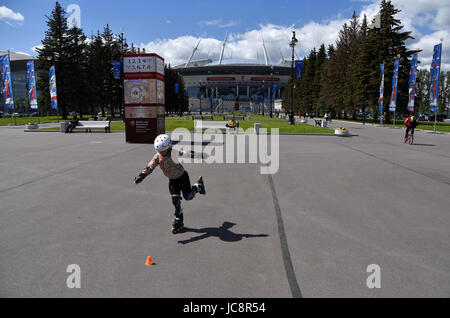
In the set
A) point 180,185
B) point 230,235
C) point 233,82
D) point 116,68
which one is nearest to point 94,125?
point 116,68

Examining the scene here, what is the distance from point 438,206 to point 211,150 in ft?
31.0

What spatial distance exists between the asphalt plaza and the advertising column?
8087mm

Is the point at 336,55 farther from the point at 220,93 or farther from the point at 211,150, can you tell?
the point at 220,93

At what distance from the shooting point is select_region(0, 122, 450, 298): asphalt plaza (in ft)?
10.7

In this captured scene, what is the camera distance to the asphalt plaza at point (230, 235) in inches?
128

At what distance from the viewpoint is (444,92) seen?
85.9m

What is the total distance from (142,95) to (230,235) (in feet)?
45.4

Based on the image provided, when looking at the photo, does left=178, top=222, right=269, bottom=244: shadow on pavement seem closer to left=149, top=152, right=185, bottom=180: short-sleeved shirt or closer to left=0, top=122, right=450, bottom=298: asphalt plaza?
left=0, top=122, right=450, bottom=298: asphalt plaza

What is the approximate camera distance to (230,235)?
464 cm

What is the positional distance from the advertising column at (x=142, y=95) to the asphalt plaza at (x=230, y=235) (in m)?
8.09

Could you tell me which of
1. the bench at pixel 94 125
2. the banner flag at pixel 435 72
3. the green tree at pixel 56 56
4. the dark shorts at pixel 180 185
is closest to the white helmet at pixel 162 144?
the dark shorts at pixel 180 185

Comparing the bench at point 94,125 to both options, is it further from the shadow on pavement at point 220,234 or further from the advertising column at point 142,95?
the shadow on pavement at point 220,234

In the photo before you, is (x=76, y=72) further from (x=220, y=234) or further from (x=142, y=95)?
(x=220, y=234)

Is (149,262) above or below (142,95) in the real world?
below
